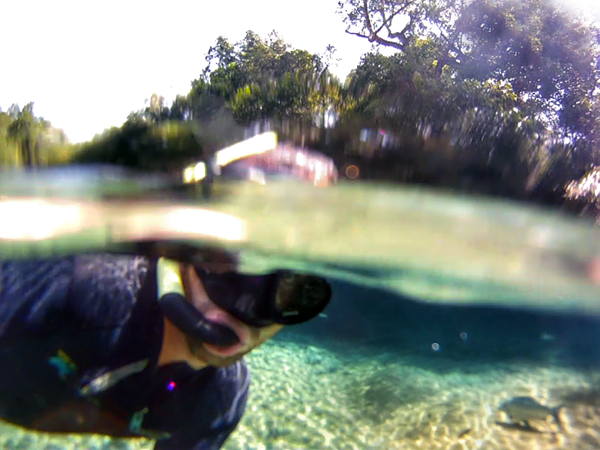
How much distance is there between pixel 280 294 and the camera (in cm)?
445

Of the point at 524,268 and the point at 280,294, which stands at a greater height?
the point at 280,294

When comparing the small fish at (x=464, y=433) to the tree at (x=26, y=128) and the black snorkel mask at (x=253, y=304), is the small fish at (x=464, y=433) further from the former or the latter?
the tree at (x=26, y=128)

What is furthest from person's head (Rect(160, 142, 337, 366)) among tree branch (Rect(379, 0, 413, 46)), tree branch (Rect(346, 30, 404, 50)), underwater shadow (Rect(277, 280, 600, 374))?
underwater shadow (Rect(277, 280, 600, 374))

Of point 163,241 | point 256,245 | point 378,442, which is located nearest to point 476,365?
point 378,442

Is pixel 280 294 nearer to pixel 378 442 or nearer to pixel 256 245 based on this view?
pixel 256 245

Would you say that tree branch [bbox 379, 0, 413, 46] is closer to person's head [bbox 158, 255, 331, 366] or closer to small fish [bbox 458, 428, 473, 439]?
person's head [bbox 158, 255, 331, 366]

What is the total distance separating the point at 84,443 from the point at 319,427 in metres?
4.68

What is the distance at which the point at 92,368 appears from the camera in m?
4.89

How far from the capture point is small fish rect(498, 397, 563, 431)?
9.24 m

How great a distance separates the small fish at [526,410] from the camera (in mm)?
9242

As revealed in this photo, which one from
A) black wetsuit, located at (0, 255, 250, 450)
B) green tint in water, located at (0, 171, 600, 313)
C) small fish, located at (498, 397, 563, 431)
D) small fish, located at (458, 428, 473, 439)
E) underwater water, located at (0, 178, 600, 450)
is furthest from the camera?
small fish, located at (498, 397, 563, 431)

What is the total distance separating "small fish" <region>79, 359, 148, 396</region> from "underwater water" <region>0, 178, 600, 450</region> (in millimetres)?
2543

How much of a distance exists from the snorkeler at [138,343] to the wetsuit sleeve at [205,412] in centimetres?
1

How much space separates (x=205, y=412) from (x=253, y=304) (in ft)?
6.86
